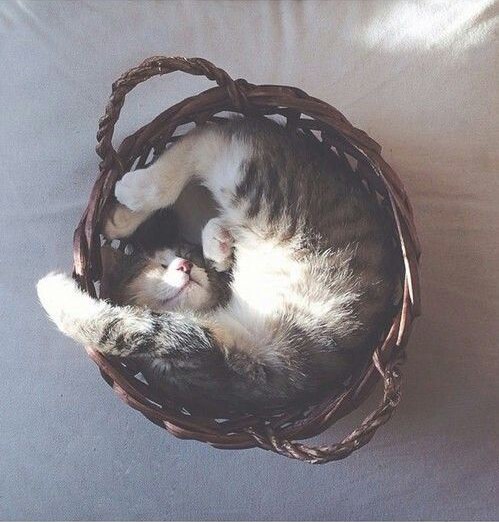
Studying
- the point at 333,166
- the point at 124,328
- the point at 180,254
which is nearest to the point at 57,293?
the point at 124,328

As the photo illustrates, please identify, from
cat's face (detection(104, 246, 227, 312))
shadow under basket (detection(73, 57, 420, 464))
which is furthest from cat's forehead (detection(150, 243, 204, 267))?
shadow under basket (detection(73, 57, 420, 464))

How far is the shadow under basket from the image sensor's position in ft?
3.18

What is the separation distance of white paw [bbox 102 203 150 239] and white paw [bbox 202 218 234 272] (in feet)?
0.37

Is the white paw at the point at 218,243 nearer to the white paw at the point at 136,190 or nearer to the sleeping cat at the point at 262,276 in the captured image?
the sleeping cat at the point at 262,276

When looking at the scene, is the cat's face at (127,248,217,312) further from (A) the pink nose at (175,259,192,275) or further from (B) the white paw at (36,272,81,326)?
(B) the white paw at (36,272,81,326)

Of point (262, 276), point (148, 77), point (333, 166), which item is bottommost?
point (262, 276)

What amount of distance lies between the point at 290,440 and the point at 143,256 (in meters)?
0.40

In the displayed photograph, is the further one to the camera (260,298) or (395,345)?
(260,298)

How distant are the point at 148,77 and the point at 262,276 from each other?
1.19 feet

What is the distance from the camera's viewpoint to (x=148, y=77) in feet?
3.36

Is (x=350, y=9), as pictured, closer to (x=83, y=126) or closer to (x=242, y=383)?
(x=83, y=126)

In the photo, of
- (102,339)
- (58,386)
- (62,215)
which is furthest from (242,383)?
(62,215)

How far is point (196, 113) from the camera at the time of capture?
1.13 m

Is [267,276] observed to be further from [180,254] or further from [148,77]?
[148,77]
